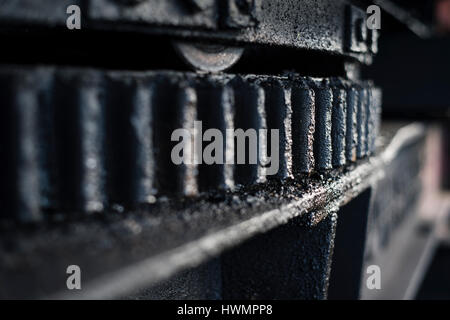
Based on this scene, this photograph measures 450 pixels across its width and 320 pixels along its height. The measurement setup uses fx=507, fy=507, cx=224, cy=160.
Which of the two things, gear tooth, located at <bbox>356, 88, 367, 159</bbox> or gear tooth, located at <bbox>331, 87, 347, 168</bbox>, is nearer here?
gear tooth, located at <bbox>331, 87, 347, 168</bbox>

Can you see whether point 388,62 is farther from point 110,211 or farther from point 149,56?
point 110,211

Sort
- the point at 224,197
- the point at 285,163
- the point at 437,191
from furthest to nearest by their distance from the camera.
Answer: the point at 437,191, the point at 285,163, the point at 224,197

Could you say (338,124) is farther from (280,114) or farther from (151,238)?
(151,238)

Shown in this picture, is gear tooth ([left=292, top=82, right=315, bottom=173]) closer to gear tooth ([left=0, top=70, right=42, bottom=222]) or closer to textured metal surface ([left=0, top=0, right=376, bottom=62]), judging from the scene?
textured metal surface ([left=0, top=0, right=376, bottom=62])

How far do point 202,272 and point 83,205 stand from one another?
0.54m

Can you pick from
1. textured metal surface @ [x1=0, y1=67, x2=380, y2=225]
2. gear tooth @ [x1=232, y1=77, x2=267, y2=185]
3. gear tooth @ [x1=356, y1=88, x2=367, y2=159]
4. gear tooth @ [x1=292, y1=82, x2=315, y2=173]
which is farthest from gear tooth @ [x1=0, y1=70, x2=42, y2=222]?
gear tooth @ [x1=356, y1=88, x2=367, y2=159]

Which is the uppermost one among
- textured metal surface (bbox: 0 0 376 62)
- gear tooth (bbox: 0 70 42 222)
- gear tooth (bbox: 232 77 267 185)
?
textured metal surface (bbox: 0 0 376 62)

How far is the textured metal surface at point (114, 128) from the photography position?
571 mm

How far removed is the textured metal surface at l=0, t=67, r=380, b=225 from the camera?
1.87 feet

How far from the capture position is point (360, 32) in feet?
3.94

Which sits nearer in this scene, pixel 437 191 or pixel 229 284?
pixel 229 284

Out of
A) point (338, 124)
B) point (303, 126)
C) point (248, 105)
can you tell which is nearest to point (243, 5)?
point (248, 105)

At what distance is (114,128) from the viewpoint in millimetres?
653
